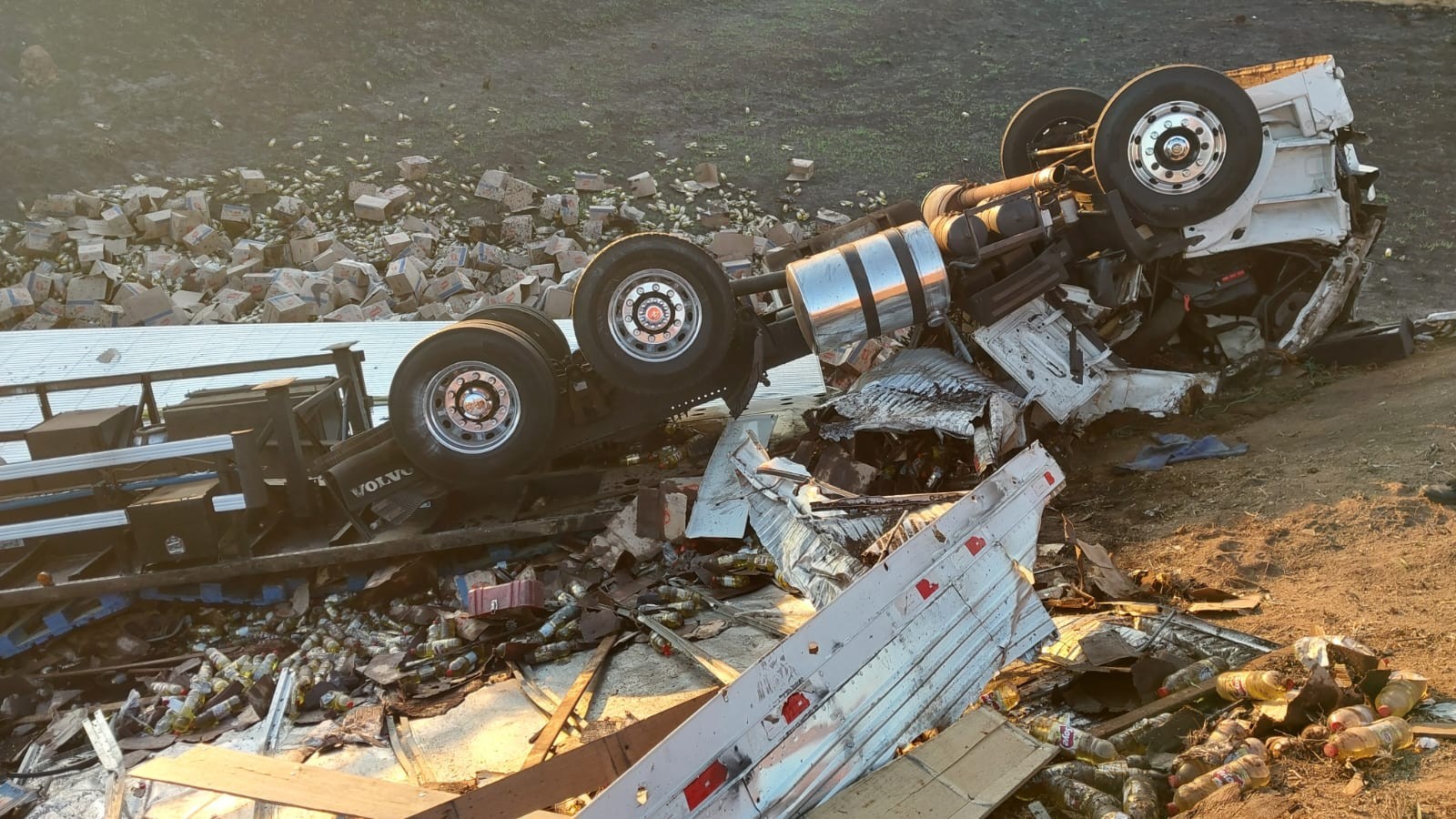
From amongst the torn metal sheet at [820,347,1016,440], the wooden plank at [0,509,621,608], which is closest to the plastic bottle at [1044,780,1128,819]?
the torn metal sheet at [820,347,1016,440]

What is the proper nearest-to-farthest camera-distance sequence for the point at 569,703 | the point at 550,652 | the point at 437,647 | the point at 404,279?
the point at 569,703, the point at 550,652, the point at 437,647, the point at 404,279

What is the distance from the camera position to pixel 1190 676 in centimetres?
377

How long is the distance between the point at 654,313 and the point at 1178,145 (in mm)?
3193

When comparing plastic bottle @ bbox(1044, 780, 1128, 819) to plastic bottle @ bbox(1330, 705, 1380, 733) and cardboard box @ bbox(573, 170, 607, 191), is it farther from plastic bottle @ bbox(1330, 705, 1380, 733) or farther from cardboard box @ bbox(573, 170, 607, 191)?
cardboard box @ bbox(573, 170, 607, 191)

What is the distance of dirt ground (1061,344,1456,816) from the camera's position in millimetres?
3477

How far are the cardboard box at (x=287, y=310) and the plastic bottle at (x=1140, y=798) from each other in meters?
8.28

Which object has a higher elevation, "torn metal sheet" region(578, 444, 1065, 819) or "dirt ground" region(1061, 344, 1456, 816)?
"torn metal sheet" region(578, 444, 1065, 819)

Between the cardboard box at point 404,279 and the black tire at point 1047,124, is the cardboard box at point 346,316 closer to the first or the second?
the cardboard box at point 404,279

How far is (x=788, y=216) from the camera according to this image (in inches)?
514

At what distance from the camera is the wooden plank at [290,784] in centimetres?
346

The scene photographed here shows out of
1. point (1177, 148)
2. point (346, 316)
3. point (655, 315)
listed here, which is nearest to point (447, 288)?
point (346, 316)

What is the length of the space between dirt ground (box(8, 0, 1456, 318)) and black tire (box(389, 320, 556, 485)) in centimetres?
823

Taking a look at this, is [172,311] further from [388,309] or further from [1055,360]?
[1055,360]

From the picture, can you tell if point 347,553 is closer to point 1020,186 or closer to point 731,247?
point 1020,186
